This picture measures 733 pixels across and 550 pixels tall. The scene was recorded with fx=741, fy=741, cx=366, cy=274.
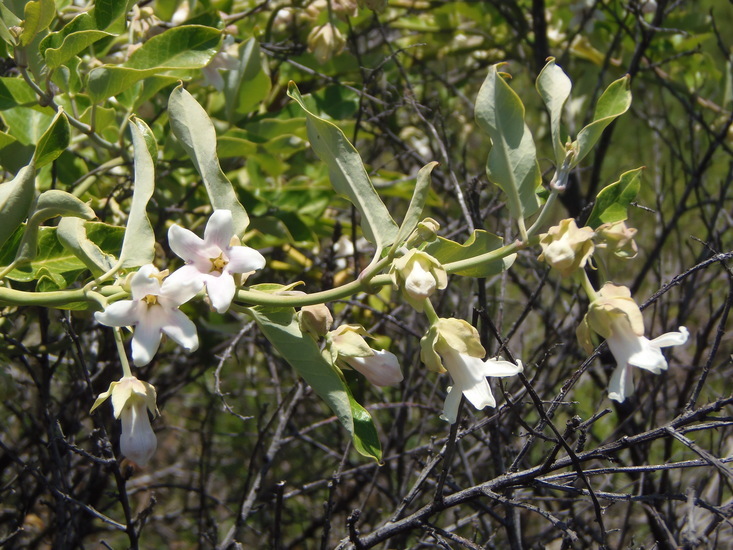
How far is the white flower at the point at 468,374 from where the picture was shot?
91 cm

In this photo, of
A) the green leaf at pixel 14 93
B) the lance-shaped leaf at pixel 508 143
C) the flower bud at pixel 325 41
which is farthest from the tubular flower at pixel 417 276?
the flower bud at pixel 325 41

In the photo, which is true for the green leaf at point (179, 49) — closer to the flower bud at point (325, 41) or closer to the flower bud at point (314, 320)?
the flower bud at point (325, 41)

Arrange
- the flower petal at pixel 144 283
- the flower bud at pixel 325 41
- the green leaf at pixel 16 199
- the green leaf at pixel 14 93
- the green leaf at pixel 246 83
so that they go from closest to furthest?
the flower petal at pixel 144 283
the green leaf at pixel 16 199
the green leaf at pixel 14 93
the green leaf at pixel 246 83
the flower bud at pixel 325 41

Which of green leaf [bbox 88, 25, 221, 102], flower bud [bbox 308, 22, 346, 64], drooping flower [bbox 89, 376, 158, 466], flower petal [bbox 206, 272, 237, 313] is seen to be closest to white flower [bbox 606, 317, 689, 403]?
flower petal [bbox 206, 272, 237, 313]

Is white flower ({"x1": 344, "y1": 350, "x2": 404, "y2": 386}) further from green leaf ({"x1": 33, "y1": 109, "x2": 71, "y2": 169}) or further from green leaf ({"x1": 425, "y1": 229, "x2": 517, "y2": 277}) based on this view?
green leaf ({"x1": 33, "y1": 109, "x2": 71, "y2": 169})

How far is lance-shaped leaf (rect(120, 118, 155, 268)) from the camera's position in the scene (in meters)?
0.94

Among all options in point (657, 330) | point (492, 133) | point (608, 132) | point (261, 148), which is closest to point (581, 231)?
point (492, 133)

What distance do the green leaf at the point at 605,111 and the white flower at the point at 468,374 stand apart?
0.28 m

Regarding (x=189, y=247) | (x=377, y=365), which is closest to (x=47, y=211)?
(x=189, y=247)

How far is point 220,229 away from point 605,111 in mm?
531

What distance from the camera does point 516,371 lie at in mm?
900

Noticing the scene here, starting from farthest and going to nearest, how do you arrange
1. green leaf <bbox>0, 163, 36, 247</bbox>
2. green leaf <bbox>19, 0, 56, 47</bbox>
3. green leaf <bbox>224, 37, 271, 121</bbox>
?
green leaf <bbox>224, 37, 271, 121</bbox> → green leaf <bbox>19, 0, 56, 47</bbox> → green leaf <bbox>0, 163, 36, 247</bbox>

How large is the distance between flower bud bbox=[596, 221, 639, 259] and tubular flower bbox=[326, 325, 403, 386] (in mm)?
301

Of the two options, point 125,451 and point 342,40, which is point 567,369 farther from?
point 125,451
